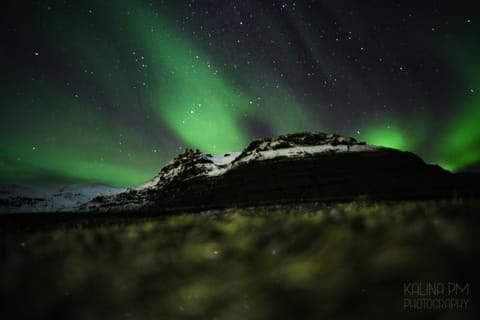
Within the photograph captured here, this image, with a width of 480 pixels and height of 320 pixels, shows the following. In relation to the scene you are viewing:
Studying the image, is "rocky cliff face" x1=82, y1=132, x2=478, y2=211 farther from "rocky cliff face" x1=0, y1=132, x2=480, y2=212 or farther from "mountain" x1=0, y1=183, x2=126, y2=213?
"mountain" x1=0, y1=183, x2=126, y2=213

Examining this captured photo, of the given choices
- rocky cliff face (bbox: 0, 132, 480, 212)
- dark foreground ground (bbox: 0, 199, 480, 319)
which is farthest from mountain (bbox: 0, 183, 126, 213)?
dark foreground ground (bbox: 0, 199, 480, 319)

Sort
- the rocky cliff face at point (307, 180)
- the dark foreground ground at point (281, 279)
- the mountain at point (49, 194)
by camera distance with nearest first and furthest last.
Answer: the dark foreground ground at point (281, 279) < the rocky cliff face at point (307, 180) < the mountain at point (49, 194)

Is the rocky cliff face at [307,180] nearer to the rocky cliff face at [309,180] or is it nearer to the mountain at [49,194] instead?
the rocky cliff face at [309,180]

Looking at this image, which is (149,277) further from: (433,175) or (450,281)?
(433,175)

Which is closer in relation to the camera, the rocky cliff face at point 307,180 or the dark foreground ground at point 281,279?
the dark foreground ground at point 281,279

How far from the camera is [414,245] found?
260cm

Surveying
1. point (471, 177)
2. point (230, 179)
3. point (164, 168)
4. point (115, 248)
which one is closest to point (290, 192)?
point (230, 179)

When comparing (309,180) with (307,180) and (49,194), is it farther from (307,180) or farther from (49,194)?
(49,194)

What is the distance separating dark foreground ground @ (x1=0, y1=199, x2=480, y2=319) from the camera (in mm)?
1970

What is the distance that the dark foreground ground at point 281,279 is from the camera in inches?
77.5

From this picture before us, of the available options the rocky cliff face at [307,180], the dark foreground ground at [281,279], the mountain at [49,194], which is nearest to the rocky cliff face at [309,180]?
the rocky cliff face at [307,180]

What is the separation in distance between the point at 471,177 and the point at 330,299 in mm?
61239

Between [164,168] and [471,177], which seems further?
[164,168]

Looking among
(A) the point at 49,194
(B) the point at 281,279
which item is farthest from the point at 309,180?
(A) the point at 49,194
